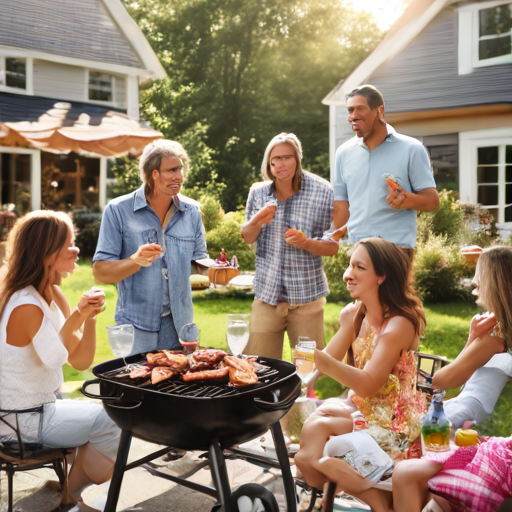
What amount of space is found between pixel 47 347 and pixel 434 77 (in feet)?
23.1

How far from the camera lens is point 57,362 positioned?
2.50 meters

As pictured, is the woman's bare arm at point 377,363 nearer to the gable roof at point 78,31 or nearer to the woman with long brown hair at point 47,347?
the woman with long brown hair at point 47,347

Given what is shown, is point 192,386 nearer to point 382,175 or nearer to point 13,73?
point 382,175

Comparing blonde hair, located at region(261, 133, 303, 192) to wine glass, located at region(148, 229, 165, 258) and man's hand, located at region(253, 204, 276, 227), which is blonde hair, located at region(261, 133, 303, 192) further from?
wine glass, located at region(148, 229, 165, 258)

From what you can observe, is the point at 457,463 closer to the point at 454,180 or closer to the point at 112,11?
the point at 454,180

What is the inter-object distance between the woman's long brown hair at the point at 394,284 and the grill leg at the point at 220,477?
860 mm

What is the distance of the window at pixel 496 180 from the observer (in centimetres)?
679

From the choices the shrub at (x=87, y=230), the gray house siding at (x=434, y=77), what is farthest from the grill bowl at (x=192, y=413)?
the shrub at (x=87, y=230)

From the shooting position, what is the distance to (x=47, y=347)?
8.14ft

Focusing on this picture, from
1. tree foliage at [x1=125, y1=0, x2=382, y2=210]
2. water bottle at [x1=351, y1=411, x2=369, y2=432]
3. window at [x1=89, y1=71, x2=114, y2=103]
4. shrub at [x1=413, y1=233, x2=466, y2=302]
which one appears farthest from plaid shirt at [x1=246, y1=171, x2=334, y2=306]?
tree foliage at [x1=125, y1=0, x2=382, y2=210]

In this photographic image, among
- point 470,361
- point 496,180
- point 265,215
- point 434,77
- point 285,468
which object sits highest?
point 434,77

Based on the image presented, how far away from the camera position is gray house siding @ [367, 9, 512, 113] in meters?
7.51

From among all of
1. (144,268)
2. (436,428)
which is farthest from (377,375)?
(144,268)

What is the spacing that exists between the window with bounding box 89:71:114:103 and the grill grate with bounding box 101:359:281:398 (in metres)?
11.0
